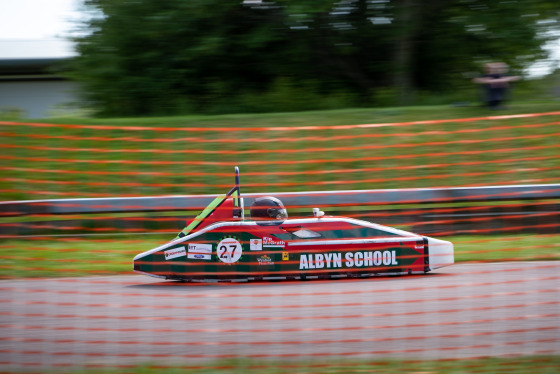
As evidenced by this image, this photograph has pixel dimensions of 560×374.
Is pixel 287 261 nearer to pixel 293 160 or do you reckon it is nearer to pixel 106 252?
pixel 106 252

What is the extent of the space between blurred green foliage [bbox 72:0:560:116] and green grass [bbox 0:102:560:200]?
3.96 metres

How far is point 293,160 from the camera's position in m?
11.8

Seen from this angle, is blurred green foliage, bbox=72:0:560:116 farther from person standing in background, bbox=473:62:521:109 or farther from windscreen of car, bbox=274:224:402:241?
windscreen of car, bbox=274:224:402:241

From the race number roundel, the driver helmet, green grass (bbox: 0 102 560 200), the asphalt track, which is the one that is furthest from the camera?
green grass (bbox: 0 102 560 200)

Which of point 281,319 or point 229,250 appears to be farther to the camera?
point 229,250

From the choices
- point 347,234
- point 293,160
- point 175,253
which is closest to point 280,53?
point 293,160

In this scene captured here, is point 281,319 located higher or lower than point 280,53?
lower

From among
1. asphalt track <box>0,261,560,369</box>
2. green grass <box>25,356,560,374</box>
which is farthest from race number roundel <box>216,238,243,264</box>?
green grass <box>25,356,560,374</box>

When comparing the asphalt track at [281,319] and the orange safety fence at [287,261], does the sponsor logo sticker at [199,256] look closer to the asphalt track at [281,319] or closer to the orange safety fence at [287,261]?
the orange safety fence at [287,261]

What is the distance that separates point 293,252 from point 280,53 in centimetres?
1078

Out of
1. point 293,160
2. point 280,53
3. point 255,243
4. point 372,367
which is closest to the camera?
point 372,367

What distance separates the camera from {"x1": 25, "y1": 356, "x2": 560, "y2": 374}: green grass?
4.72 metres

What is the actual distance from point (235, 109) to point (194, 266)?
9685 millimetres

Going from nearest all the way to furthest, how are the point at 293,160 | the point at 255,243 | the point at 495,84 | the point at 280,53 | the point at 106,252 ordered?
the point at 255,243
the point at 106,252
the point at 293,160
the point at 495,84
the point at 280,53
